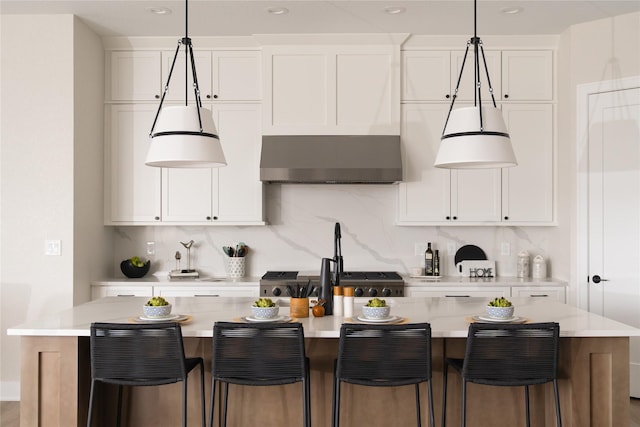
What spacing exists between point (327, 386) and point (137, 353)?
0.94 metres

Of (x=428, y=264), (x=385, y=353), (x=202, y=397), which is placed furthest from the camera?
(x=428, y=264)

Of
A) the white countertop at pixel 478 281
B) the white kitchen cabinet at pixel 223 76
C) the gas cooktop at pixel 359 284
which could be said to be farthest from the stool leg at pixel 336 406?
the white kitchen cabinet at pixel 223 76

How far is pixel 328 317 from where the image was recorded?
301cm

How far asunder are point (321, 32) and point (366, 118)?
2.59ft

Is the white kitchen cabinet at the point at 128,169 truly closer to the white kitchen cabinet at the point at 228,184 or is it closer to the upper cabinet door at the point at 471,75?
the white kitchen cabinet at the point at 228,184

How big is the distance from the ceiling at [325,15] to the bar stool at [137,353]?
2517mm

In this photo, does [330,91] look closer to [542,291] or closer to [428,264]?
[428,264]

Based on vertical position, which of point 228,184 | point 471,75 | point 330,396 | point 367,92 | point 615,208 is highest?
point 471,75

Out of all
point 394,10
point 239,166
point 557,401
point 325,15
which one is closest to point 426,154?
point 394,10

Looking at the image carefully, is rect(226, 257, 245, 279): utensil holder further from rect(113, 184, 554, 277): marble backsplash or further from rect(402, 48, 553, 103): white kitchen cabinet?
rect(402, 48, 553, 103): white kitchen cabinet

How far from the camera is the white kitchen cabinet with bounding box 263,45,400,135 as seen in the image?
478cm

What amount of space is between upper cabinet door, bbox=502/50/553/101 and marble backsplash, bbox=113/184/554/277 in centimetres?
118

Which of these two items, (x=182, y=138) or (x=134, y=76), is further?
(x=134, y=76)

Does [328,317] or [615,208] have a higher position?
[615,208]
